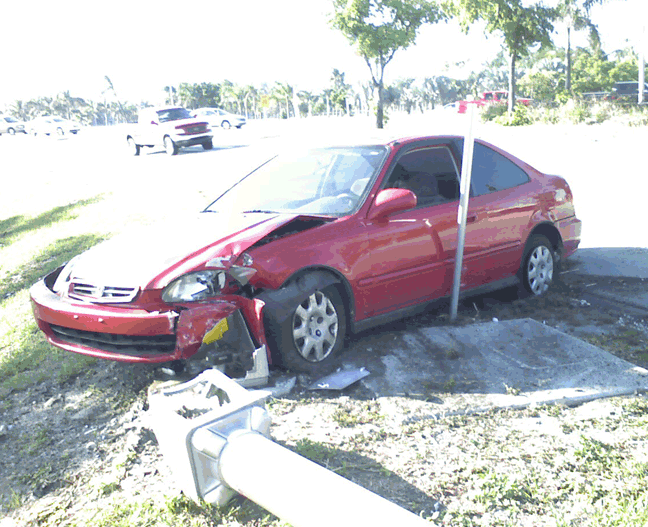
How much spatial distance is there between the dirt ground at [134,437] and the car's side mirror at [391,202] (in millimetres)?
926

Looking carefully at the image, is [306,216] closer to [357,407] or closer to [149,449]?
[357,407]

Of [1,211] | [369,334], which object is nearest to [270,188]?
[369,334]

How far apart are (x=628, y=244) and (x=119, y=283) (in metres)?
6.07

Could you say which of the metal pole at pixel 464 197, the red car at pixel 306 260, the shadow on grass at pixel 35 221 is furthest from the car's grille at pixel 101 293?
the shadow on grass at pixel 35 221

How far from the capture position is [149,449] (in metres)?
3.40

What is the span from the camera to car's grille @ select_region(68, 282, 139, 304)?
382 cm

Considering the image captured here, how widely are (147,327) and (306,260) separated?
3.37ft

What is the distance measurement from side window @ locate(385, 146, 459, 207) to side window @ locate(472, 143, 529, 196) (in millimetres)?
259

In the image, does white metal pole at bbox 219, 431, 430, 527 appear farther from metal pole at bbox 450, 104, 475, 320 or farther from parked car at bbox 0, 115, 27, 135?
parked car at bbox 0, 115, 27, 135

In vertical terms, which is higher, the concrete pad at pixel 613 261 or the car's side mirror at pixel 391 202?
the car's side mirror at pixel 391 202

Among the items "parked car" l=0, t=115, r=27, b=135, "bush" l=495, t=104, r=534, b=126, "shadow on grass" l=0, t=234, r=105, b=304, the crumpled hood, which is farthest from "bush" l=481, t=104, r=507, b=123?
"parked car" l=0, t=115, r=27, b=135

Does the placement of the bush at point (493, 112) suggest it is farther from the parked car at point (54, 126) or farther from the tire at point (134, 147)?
the parked car at point (54, 126)

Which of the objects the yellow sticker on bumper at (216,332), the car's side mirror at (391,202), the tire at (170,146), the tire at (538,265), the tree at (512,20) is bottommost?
the tire at (538,265)

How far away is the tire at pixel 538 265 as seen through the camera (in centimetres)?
561
